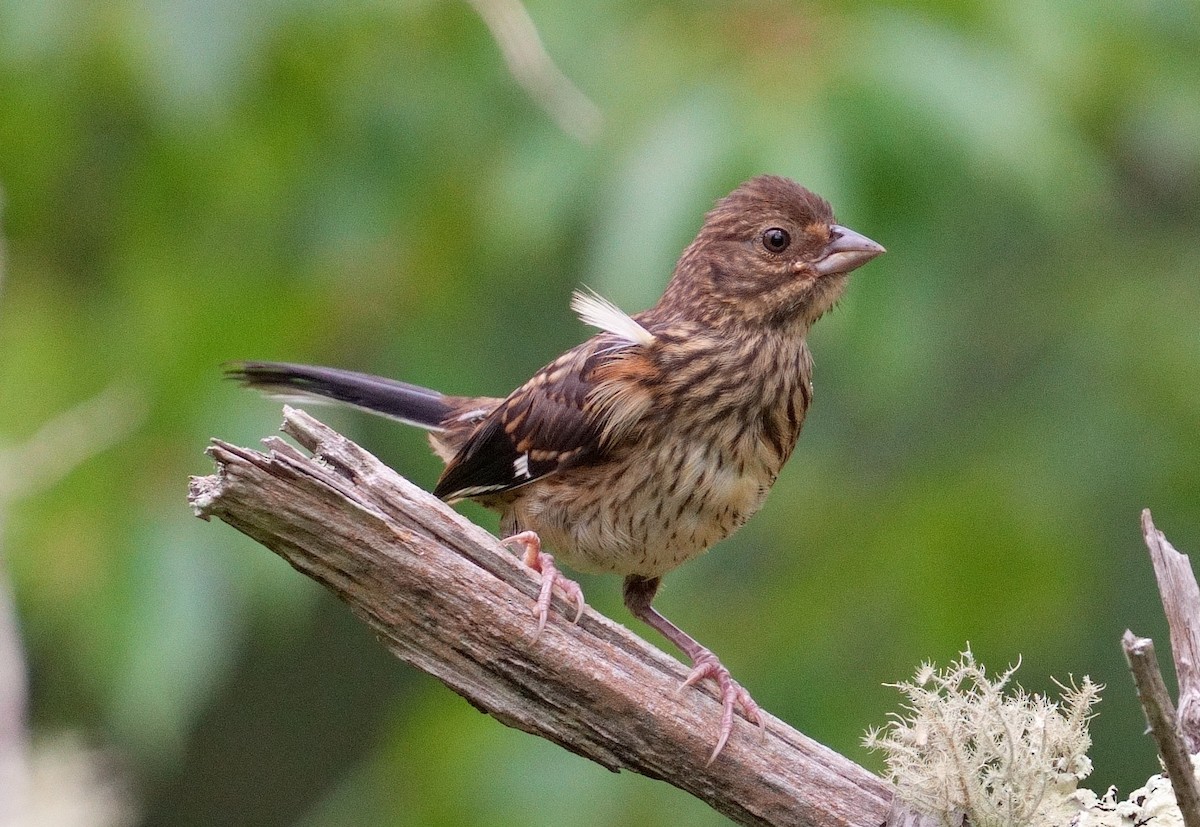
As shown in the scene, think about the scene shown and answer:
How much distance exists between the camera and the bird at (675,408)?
3377 mm

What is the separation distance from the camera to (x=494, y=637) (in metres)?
2.56

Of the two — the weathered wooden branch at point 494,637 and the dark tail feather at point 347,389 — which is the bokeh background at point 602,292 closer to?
the dark tail feather at point 347,389

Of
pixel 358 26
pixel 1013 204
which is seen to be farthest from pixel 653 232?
pixel 1013 204

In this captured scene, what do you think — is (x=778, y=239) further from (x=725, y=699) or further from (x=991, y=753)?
(x=991, y=753)

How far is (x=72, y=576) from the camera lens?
165 inches

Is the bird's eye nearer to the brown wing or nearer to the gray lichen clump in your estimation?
the brown wing

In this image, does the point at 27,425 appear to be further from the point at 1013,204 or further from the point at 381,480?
the point at 1013,204

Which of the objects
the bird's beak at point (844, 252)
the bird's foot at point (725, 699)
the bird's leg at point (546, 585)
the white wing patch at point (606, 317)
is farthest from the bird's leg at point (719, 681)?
the bird's beak at point (844, 252)

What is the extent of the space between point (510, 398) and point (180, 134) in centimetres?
144

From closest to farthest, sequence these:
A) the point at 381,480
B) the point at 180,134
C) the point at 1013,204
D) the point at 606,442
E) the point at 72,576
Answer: the point at 381,480, the point at 606,442, the point at 72,576, the point at 180,134, the point at 1013,204

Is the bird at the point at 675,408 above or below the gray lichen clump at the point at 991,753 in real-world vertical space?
above

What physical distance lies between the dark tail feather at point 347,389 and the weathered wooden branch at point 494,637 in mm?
1341

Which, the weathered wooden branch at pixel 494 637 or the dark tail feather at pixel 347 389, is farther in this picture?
the dark tail feather at pixel 347 389

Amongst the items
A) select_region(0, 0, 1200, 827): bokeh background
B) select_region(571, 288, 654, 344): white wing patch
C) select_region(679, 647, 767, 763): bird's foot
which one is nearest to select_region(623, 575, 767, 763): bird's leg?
select_region(679, 647, 767, 763): bird's foot
